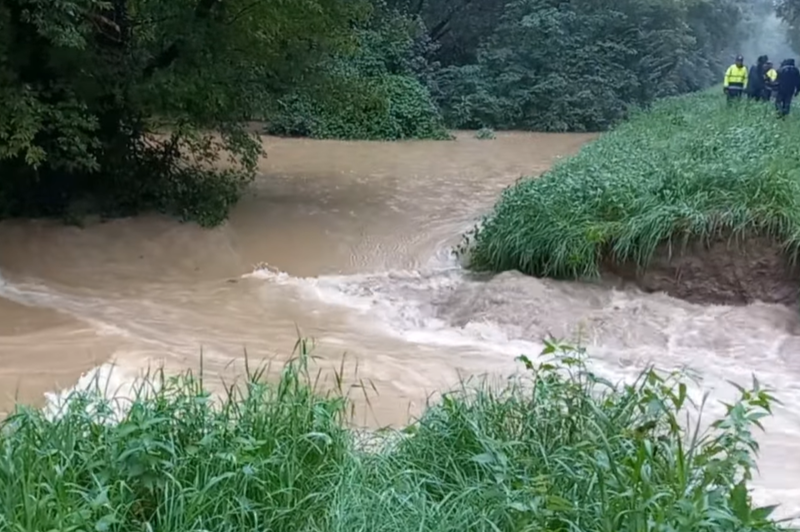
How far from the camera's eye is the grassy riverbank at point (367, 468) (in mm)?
3383

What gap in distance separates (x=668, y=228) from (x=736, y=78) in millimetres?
11495

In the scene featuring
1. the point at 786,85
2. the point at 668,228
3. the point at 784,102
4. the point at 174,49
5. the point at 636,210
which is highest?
the point at 786,85

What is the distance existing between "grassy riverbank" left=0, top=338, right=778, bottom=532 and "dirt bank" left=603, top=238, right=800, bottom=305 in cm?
469

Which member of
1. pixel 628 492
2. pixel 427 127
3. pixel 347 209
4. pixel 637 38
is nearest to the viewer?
pixel 628 492

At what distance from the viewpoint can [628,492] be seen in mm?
3396

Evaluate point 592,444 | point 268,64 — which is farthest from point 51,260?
point 592,444

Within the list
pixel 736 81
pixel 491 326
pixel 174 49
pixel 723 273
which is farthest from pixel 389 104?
pixel 491 326

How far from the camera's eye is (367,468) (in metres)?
3.92

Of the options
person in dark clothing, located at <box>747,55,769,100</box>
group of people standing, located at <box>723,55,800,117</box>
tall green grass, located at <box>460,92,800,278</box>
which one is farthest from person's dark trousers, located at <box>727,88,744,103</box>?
tall green grass, located at <box>460,92,800,278</box>

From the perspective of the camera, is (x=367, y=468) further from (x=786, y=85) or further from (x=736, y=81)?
(x=736, y=81)

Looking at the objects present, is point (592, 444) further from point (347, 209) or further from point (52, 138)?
point (347, 209)

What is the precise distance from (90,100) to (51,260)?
1983 mm

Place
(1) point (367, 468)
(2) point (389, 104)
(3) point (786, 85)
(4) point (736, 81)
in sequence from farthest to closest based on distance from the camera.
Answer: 1. (4) point (736, 81)
2. (2) point (389, 104)
3. (3) point (786, 85)
4. (1) point (367, 468)

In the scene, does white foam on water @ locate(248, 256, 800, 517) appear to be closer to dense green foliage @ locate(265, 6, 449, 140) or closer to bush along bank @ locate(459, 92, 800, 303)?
bush along bank @ locate(459, 92, 800, 303)
